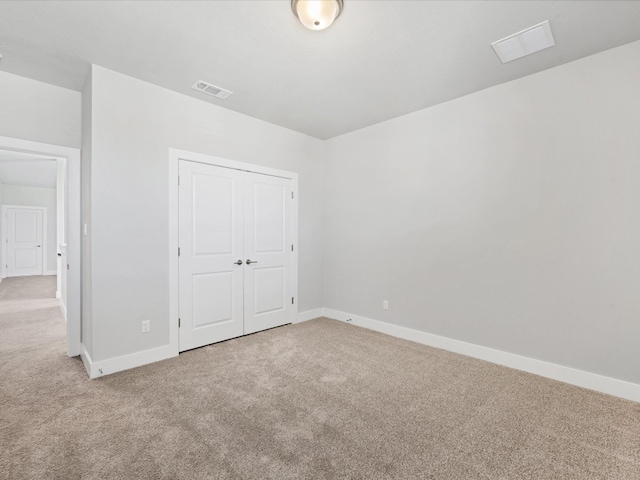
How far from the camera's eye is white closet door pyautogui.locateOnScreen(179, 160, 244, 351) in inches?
132

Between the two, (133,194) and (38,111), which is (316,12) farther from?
(38,111)

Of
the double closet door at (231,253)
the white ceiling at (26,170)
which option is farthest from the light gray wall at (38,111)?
the white ceiling at (26,170)

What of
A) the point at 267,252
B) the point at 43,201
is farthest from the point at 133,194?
the point at 43,201

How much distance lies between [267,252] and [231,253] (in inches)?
21.7

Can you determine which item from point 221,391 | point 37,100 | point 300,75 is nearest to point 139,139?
point 37,100

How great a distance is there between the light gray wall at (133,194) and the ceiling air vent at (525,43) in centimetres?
290

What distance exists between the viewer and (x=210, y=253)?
11.7 feet

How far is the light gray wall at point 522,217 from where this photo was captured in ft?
8.04

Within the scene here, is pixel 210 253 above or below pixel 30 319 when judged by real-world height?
above

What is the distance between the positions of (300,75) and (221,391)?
293 cm

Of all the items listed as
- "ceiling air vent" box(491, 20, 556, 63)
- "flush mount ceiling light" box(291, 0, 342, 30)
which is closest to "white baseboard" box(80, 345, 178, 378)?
"flush mount ceiling light" box(291, 0, 342, 30)

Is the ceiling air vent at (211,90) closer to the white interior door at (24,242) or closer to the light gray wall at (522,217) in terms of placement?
the light gray wall at (522,217)

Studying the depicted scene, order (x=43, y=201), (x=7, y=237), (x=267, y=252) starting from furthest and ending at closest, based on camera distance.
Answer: (x=43, y=201) → (x=7, y=237) → (x=267, y=252)

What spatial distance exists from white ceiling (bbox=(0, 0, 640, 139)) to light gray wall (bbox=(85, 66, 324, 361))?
0.24 m
